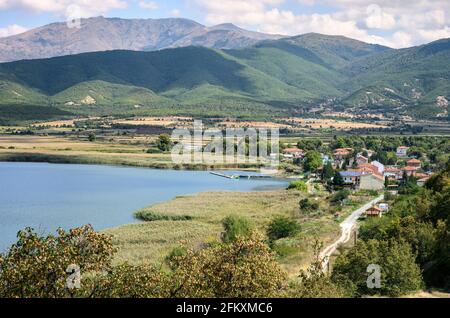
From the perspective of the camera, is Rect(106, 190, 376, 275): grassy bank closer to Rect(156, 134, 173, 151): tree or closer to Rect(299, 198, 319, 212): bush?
Rect(299, 198, 319, 212): bush

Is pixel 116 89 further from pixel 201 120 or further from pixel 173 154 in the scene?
pixel 173 154

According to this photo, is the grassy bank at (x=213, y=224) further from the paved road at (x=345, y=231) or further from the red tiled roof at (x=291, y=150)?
the red tiled roof at (x=291, y=150)

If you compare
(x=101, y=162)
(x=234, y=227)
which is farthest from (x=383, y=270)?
(x=101, y=162)

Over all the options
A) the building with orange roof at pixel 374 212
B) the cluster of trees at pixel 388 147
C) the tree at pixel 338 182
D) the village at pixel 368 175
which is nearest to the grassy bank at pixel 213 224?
the building with orange roof at pixel 374 212

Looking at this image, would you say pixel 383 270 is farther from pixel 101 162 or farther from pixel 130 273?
pixel 101 162

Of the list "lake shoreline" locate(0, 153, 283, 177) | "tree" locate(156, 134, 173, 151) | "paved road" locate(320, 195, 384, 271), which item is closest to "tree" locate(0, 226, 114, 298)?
"paved road" locate(320, 195, 384, 271)
